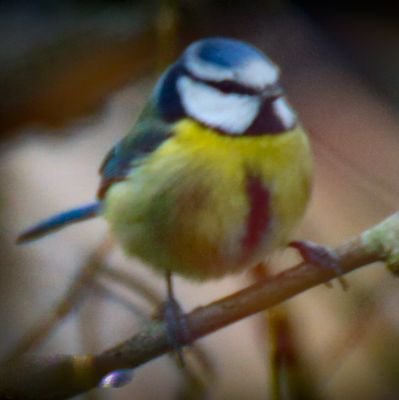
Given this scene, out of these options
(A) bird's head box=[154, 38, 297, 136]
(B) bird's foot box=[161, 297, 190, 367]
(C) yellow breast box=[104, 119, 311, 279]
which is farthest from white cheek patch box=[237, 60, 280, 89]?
(B) bird's foot box=[161, 297, 190, 367]

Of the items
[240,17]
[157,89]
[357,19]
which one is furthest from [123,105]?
[357,19]

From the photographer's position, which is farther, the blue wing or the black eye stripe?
the blue wing

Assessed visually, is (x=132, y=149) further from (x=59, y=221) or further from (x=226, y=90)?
(x=226, y=90)

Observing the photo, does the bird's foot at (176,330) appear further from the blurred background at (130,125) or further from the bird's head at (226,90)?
the bird's head at (226,90)

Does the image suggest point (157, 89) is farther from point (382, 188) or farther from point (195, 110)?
point (382, 188)

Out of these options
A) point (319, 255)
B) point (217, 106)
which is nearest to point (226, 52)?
point (217, 106)

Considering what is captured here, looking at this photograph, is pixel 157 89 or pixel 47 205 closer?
pixel 157 89

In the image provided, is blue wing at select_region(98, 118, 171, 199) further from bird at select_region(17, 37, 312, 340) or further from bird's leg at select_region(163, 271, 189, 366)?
bird's leg at select_region(163, 271, 189, 366)
